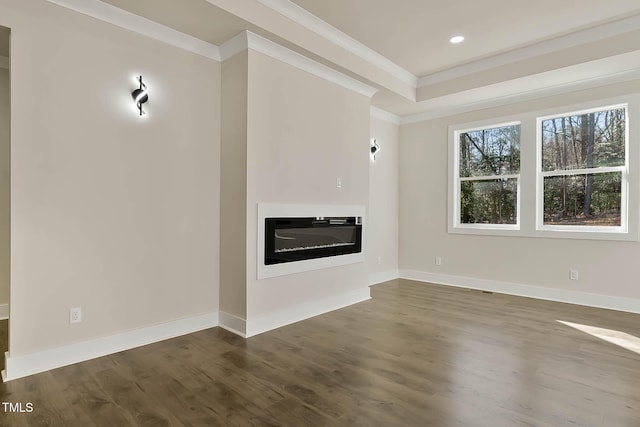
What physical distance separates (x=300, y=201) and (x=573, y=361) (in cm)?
267

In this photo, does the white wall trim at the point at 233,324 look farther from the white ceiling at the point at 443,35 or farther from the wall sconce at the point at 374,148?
the wall sconce at the point at 374,148

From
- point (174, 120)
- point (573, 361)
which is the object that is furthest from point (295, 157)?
point (573, 361)

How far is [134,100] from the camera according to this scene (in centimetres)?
296

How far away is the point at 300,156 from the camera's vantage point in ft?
12.4

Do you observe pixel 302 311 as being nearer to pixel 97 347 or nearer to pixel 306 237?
pixel 306 237

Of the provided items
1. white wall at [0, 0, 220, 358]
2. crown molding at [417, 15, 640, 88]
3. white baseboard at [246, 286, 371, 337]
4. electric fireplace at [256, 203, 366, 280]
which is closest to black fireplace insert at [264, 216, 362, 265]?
electric fireplace at [256, 203, 366, 280]

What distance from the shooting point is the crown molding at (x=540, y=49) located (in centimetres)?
351

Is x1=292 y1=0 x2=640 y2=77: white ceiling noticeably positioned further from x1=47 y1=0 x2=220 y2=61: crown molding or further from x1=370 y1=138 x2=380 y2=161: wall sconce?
x1=370 y1=138 x2=380 y2=161: wall sconce

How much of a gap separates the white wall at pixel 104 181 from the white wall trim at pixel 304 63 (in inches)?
21.5

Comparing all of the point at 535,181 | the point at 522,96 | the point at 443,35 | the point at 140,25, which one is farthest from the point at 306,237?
the point at 522,96

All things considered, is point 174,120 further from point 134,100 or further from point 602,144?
point 602,144

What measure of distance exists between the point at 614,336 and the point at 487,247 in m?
2.08

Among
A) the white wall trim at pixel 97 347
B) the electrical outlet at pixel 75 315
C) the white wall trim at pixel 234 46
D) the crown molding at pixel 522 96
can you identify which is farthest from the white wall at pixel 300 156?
the crown molding at pixel 522 96

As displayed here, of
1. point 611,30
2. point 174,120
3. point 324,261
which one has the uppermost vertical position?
point 611,30
